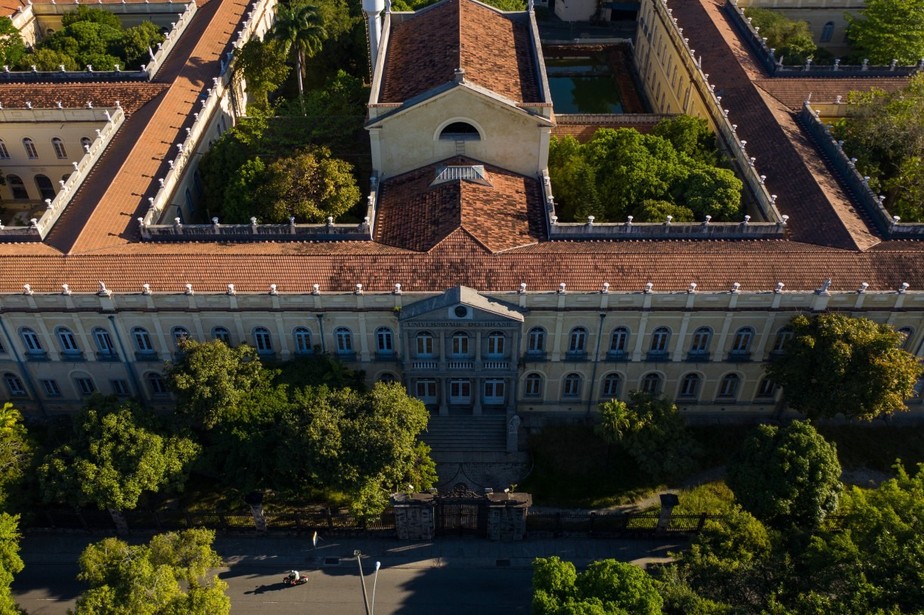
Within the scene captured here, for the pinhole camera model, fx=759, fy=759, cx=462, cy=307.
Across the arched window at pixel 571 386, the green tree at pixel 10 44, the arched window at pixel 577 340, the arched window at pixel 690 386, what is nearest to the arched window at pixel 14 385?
the arched window at pixel 571 386

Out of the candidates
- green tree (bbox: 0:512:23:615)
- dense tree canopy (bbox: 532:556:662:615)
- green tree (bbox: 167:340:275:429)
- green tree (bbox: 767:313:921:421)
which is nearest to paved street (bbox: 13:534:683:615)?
green tree (bbox: 0:512:23:615)

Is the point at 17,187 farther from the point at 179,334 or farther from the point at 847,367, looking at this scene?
the point at 847,367

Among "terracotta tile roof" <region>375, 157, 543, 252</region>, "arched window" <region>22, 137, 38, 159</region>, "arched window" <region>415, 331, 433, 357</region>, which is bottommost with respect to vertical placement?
"arched window" <region>415, 331, 433, 357</region>

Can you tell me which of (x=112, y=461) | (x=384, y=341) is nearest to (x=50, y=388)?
(x=112, y=461)

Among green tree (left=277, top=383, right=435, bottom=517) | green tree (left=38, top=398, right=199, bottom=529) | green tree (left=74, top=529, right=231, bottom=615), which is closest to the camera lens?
green tree (left=74, top=529, right=231, bottom=615)

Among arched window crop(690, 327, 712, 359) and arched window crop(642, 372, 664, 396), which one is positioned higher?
arched window crop(690, 327, 712, 359)

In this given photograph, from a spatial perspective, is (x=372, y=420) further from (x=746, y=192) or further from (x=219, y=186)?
(x=746, y=192)

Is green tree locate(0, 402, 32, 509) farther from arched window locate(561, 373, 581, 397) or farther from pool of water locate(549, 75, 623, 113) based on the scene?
pool of water locate(549, 75, 623, 113)
